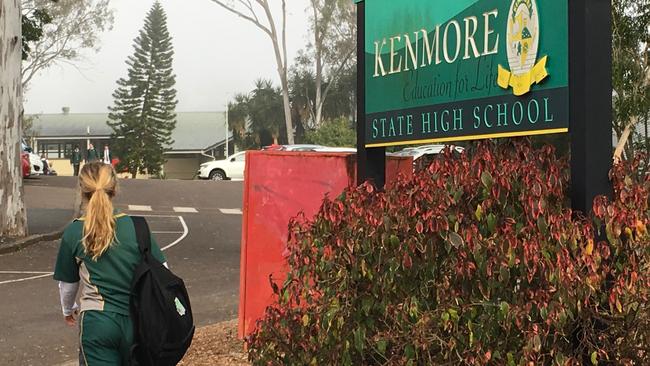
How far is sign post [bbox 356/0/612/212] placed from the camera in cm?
437

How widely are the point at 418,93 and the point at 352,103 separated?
80.4m

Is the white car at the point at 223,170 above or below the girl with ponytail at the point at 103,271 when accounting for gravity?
above

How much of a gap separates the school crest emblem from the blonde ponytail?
2057 millimetres

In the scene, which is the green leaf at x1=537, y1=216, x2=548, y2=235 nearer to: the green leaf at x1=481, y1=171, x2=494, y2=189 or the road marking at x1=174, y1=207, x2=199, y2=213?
the green leaf at x1=481, y1=171, x2=494, y2=189

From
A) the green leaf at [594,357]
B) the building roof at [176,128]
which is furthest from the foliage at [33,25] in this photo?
the building roof at [176,128]

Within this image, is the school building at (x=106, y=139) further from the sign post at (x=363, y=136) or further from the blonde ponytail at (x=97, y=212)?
the blonde ponytail at (x=97, y=212)

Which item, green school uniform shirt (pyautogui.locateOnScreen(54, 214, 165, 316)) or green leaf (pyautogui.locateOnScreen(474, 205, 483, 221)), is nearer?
green leaf (pyautogui.locateOnScreen(474, 205, 483, 221))

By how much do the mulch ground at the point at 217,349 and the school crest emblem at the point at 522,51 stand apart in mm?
3292

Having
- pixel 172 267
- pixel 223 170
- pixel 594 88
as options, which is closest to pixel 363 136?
pixel 594 88

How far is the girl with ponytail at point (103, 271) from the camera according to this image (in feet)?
14.7

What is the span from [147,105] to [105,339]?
260 feet

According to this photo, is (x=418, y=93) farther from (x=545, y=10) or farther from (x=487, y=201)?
(x=487, y=201)

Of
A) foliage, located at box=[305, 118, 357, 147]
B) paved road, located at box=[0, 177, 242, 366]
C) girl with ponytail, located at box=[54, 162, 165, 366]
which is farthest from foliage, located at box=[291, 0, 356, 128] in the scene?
girl with ponytail, located at box=[54, 162, 165, 366]

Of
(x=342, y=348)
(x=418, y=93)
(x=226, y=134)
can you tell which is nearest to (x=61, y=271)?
(x=342, y=348)
